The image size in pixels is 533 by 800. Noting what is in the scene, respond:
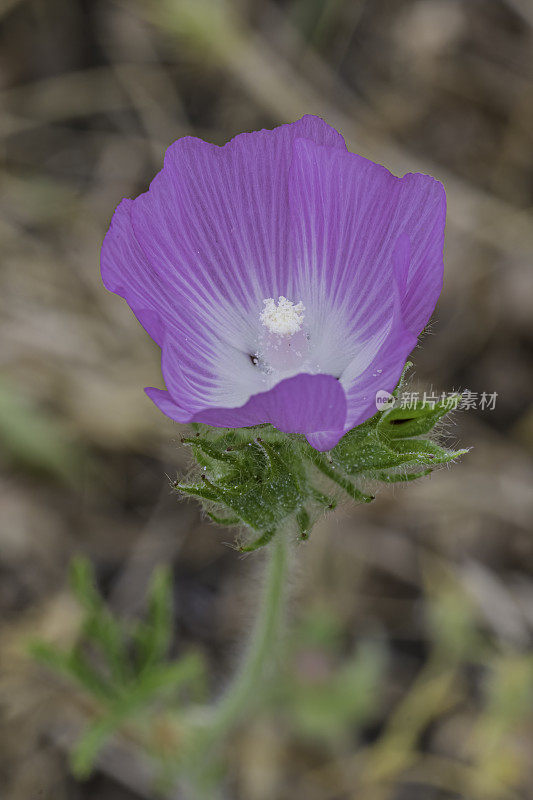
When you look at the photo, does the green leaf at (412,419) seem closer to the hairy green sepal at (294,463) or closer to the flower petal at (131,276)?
the hairy green sepal at (294,463)

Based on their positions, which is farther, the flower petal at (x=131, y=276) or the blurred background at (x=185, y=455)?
the blurred background at (x=185, y=455)

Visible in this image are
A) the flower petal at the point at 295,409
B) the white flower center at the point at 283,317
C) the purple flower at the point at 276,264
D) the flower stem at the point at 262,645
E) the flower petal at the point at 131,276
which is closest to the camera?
the flower petal at the point at 295,409

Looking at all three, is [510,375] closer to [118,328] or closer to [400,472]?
[118,328]

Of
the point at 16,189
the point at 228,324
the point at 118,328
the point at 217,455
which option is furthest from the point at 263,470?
the point at 16,189

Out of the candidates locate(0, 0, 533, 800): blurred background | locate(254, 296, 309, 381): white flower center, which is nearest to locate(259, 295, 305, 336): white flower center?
locate(254, 296, 309, 381): white flower center

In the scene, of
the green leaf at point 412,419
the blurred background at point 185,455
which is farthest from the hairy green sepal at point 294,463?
the blurred background at point 185,455

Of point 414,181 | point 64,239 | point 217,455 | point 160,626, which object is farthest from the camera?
point 64,239
